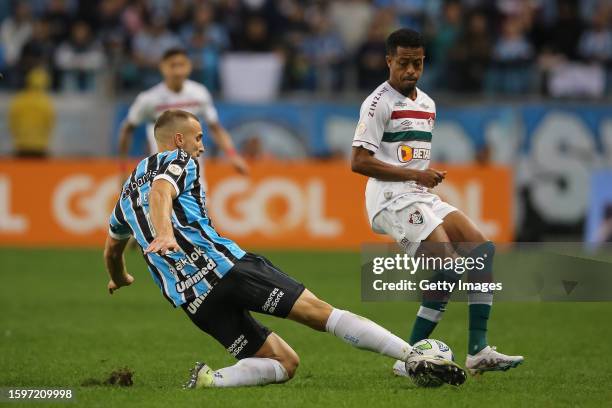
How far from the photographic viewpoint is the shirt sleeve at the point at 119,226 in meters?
7.20

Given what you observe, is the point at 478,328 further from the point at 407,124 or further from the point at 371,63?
the point at 371,63

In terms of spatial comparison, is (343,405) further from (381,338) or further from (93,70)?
(93,70)

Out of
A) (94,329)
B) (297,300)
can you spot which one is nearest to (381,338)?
(297,300)

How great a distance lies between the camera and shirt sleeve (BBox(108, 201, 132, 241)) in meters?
7.20

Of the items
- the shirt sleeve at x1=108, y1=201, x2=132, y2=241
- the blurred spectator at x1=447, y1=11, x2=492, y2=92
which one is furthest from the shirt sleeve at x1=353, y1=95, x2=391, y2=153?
the blurred spectator at x1=447, y1=11, x2=492, y2=92

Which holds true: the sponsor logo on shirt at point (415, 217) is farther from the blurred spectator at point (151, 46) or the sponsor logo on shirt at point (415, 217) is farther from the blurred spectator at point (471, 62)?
the blurred spectator at point (471, 62)

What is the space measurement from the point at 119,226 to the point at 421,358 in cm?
204

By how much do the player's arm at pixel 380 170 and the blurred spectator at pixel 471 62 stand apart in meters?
12.1

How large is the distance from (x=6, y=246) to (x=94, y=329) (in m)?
8.54

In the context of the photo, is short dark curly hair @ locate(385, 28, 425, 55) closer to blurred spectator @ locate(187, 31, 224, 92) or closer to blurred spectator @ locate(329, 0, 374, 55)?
blurred spectator @ locate(187, 31, 224, 92)

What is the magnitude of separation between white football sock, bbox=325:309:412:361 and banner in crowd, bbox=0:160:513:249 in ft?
37.1

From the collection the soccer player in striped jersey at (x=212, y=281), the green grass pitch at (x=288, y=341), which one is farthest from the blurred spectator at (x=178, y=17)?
the soccer player in striped jersey at (x=212, y=281)

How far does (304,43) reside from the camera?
66.8ft

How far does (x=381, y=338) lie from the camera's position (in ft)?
23.2
